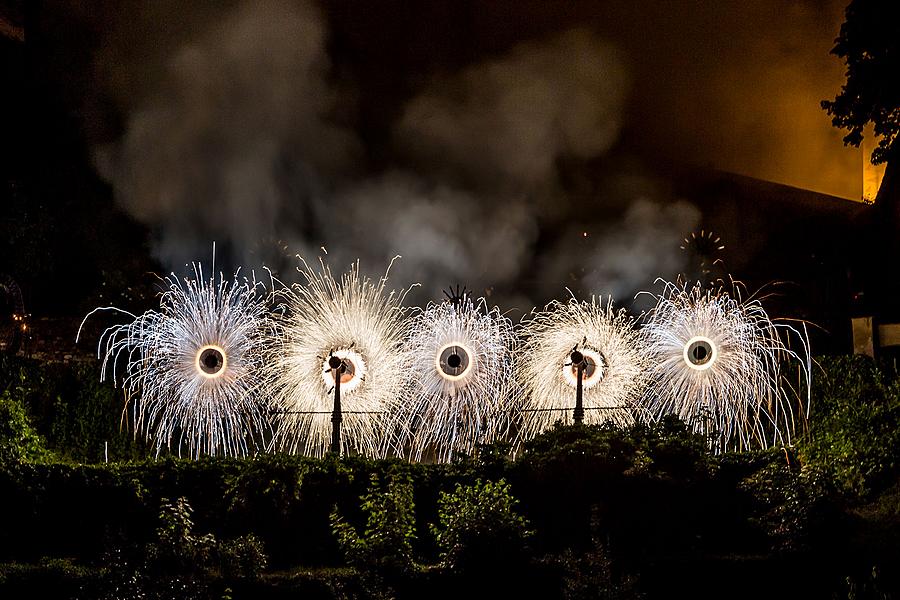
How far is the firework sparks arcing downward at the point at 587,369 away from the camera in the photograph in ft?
53.0

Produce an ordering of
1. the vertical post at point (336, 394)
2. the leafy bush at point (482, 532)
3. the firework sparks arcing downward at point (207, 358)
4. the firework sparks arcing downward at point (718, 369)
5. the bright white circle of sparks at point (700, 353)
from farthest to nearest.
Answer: the firework sparks arcing downward at point (207, 358)
the bright white circle of sparks at point (700, 353)
the firework sparks arcing downward at point (718, 369)
the vertical post at point (336, 394)
the leafy bush at point (482, 532)

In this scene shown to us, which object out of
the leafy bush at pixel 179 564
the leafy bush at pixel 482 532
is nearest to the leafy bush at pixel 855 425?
the leafy bush at pixel 482 532

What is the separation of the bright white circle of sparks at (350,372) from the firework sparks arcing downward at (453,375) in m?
0.95

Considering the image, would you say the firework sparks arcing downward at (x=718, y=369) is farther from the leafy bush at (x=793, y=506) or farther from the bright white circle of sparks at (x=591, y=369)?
the leafy bush at (x=793, y=506)

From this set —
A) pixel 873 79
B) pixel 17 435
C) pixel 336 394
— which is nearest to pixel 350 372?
pixel 336 394

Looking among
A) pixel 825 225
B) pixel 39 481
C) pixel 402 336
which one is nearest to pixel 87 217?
pixel 402 336

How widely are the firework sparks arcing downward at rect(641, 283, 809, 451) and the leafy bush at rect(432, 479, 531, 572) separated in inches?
246

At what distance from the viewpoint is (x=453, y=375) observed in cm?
1622

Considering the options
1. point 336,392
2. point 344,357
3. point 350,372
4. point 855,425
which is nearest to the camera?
point 855,425

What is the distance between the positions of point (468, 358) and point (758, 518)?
678 centimetres

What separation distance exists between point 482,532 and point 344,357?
Answer: 649 centimetres

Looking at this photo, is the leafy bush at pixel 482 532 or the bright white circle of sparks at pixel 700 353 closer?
the leafy bush at pixel 482 532

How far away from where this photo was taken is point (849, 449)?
12.6 metres

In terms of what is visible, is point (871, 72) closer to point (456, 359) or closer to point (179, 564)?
point (456, 359)
